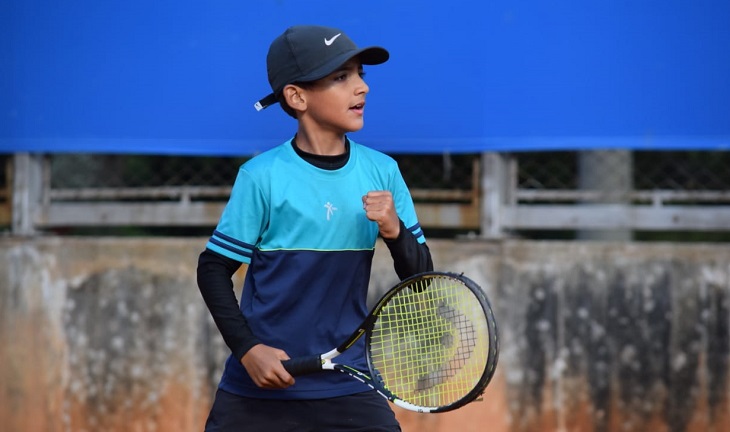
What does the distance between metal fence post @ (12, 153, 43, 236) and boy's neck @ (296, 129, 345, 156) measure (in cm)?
310

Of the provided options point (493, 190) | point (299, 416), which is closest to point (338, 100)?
point (299, 416)

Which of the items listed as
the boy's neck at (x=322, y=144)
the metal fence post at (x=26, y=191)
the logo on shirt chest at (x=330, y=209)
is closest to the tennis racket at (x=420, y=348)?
the logo on shirt chest at (x=330, y=209)

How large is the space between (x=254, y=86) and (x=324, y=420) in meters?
2.68

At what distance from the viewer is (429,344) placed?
326 cm

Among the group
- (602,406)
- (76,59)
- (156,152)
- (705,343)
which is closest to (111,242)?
(156,152)

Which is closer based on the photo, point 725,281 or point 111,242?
point 725,281

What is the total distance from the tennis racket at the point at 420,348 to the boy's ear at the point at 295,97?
596 mm

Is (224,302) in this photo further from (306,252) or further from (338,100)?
(338,100)

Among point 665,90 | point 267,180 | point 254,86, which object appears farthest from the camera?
point 254,86

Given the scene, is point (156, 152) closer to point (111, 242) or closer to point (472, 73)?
point (111, 242)

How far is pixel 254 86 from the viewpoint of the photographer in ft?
18.4

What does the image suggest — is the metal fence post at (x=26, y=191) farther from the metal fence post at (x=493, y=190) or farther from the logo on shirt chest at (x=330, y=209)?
the logo on shirt chest at (x=330, y=209)

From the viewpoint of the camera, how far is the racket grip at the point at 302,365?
3.11 meters

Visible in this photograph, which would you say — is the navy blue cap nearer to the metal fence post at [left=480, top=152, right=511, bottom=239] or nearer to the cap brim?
the cap brim
